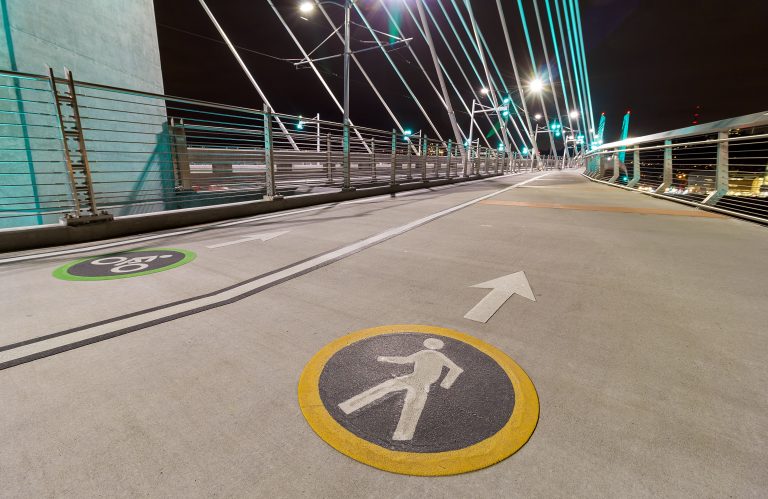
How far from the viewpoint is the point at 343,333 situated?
201 cm

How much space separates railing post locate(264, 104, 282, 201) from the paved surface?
3555 mm

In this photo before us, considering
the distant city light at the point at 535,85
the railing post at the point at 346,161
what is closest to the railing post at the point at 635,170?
the railing post at the point at 346,161

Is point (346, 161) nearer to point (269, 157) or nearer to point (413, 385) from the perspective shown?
point (269, 157)

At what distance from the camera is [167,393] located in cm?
149

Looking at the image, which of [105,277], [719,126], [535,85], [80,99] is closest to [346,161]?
[80,99]

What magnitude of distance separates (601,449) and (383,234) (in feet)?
12.1

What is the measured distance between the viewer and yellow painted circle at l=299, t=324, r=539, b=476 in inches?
44.9

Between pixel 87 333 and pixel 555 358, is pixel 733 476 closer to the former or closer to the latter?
pixel 555 358

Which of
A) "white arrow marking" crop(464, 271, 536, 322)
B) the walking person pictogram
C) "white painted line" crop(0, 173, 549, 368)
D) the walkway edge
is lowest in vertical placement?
the walking person pictogram

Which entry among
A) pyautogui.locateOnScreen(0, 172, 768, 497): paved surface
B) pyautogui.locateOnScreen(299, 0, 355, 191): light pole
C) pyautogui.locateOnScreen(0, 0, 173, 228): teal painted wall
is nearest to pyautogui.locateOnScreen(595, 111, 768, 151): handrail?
pyautogui.locateOnScreen(0, 172, 768, 497): paved surface

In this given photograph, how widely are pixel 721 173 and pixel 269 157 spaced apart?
9014mm

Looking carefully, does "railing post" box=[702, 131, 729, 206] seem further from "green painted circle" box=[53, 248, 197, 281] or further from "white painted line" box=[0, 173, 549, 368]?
"green painted circle" box=[53, 248, 197, 281]

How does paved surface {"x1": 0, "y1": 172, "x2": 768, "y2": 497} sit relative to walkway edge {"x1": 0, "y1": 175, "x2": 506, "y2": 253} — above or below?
below

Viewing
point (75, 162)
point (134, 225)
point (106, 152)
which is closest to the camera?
point (75, 162)
